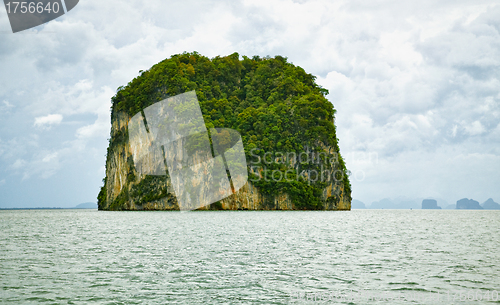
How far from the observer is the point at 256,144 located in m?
89.3

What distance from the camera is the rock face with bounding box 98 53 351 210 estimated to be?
8619 cm

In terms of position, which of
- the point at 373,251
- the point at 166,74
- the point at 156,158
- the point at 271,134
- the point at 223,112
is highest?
the point at 166,74

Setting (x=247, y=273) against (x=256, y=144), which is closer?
(x=247, y=273)

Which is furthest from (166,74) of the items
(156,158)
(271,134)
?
(271,134)

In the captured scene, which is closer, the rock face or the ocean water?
the ocean water

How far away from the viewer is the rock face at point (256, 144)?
86.2 meters

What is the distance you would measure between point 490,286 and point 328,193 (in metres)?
77.4

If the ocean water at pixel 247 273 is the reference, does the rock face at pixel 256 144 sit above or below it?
above

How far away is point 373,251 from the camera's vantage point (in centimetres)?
2192

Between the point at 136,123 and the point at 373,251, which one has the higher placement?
the point at 136,123

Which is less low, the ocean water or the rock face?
the rock face

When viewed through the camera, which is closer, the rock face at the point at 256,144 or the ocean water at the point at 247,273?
the ocean water at the point at 247,273

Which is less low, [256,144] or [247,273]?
[256,144]

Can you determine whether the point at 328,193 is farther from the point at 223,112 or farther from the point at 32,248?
the point at 32,248
